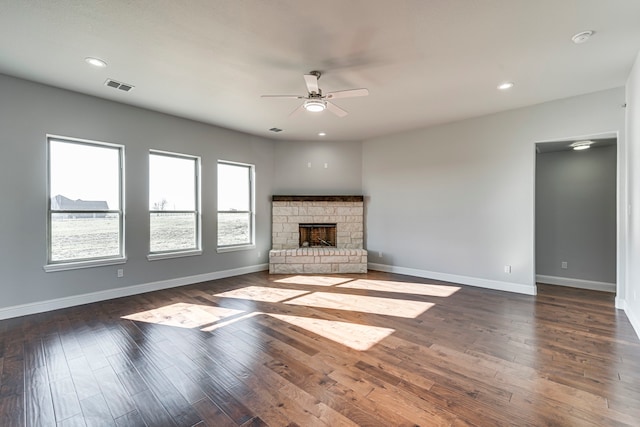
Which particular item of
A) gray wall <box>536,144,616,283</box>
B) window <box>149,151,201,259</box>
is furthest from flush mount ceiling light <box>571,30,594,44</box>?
window <box>149,151,201,259</box>

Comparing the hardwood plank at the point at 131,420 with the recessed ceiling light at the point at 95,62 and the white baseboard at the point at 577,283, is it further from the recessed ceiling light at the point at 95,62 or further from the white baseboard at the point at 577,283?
the white baseboard at the point at 577,283

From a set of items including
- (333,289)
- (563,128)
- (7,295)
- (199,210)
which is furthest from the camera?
(199,210)

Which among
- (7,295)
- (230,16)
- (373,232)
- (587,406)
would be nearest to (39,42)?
(230,16)

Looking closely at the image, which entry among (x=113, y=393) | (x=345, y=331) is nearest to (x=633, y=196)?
(x=345, y=331)

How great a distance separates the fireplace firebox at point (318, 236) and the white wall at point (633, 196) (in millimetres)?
4726

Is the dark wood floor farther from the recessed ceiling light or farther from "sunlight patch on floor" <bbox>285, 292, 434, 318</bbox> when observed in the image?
the recessed ceiling light

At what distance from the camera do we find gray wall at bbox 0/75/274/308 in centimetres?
351

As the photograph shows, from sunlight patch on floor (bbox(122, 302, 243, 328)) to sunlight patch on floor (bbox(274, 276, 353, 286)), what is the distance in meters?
1.70

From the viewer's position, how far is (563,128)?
13.9 feet

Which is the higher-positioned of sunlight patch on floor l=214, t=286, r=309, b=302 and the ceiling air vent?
the ceiling air vent

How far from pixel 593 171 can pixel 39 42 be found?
778 centimetres

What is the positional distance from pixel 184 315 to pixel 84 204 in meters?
2.25

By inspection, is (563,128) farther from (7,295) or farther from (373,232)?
(7,295)

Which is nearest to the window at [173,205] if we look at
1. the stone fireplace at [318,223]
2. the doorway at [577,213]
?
the stone fireplace at [318,223]
